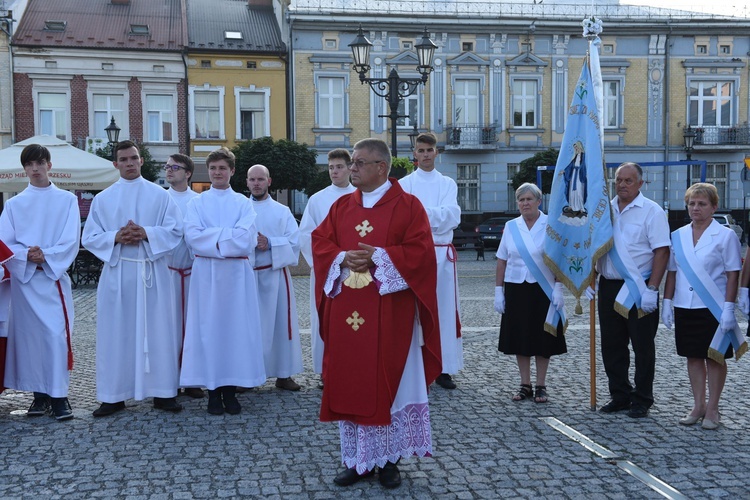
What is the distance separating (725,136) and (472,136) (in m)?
11.0

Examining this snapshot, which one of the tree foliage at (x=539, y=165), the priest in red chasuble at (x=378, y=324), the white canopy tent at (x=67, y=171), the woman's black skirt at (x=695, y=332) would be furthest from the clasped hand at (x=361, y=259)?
the tree foliage at (x=539, y=165)

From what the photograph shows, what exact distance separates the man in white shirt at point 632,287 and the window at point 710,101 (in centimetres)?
3263

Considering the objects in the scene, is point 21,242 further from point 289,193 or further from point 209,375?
point 289,193

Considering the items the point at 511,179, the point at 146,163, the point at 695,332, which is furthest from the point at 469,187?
the point at 695,332

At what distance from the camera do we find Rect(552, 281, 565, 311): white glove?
6961mm

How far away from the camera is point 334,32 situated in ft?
113

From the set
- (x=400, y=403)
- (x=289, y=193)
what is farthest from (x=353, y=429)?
(x=289, y=193)

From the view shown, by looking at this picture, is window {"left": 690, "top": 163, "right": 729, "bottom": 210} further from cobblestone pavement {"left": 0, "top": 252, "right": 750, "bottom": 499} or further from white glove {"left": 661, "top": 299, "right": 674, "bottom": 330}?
white glove {"left": 661, "top": 299, "right": 674, "bottom": 330}

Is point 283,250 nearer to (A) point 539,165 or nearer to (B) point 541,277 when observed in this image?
(B) point 541,277

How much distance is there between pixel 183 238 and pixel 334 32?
1124 inches

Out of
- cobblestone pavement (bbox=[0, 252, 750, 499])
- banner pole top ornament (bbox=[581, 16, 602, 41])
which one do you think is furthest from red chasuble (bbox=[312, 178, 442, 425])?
banner pole top ornament (bbox=[581, 16, 602, 41])

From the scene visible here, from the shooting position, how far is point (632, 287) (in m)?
6.50

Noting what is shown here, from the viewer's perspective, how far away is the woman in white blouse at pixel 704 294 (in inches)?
241

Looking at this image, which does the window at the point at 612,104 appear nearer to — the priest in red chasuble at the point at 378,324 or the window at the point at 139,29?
the window at the point at 139,29
